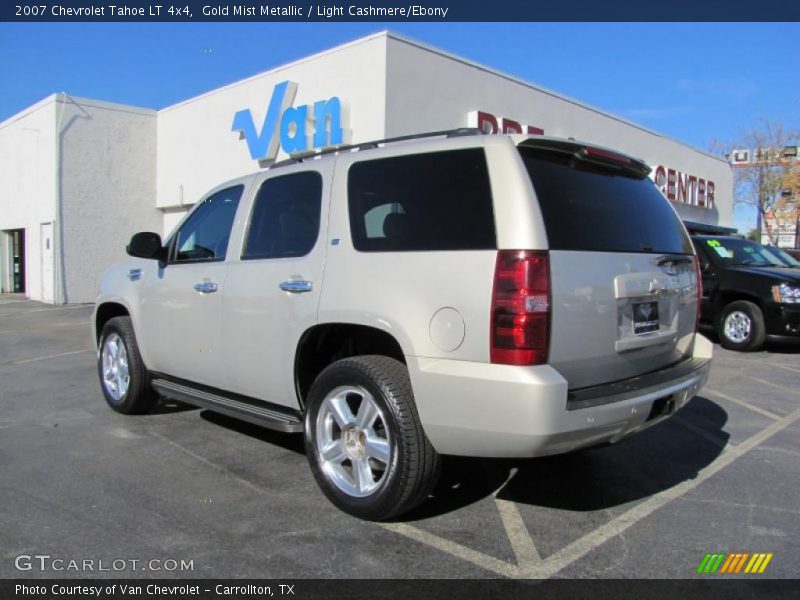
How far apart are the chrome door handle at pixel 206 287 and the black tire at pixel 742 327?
26.9ft

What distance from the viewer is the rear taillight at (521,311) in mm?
2895

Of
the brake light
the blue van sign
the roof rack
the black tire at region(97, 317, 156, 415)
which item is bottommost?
the black tire at region(97, 317, 156, 415)

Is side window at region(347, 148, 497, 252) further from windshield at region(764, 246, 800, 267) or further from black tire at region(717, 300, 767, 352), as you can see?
windshield at region(764, 246, 800, 267)

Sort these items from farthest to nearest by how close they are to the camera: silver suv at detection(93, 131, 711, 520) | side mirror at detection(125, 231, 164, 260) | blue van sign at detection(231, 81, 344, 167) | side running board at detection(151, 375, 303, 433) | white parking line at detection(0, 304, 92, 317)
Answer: white parking line at detection(0, 304, 92, 317)
blue van sign at detection(231, 81, 344, 167)
side mirror at detection(125, 231, 164, 260)
side running board at detection(151, 375, 303, 433)
silver suv at detection(93, 131, 711, 520)

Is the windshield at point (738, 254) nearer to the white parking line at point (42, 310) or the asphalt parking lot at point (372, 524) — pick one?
the asphalt parking lot at point (372, 524)

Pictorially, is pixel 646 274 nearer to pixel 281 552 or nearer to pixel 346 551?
pixel 346 551

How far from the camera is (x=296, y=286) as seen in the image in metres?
3.81

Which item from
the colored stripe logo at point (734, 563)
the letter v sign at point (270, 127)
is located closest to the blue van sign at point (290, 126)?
the letter v sign at point (270, 127)

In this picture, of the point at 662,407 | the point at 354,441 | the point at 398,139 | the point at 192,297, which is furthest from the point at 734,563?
the point at 192,297

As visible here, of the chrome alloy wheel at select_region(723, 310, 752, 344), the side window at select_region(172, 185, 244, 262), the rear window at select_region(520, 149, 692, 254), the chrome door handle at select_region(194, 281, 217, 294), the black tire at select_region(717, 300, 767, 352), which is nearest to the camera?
the rear window at select_region(520, 149, 692, 254)

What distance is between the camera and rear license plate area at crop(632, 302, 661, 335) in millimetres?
3404

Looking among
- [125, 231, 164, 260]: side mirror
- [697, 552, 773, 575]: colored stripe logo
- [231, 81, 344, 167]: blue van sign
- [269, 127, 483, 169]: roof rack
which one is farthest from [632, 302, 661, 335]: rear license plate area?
[231, 81, 344, 167]: blue van sign

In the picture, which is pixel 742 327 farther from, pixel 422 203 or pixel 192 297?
pixel 192 297

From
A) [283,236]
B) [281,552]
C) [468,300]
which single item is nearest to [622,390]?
[468,300]
